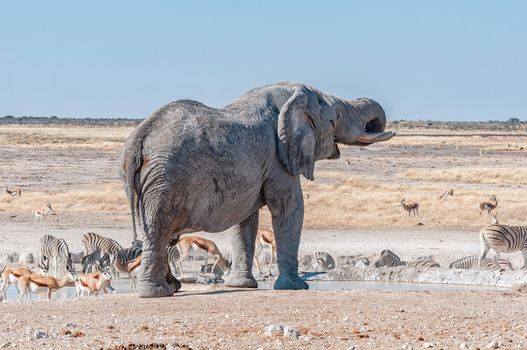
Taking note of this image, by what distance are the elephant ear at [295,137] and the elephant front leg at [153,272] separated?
1.93 m

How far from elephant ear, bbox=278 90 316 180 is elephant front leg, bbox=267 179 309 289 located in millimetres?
266

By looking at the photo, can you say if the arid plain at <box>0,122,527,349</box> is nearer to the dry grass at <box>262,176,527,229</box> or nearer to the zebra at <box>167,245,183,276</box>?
the dry grass at <box>262,176,527,229</box>

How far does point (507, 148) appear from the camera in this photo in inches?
2771

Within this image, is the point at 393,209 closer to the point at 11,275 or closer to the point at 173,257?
the point at 173,257

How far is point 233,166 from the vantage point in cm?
1329

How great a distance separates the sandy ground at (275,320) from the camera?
9.95m

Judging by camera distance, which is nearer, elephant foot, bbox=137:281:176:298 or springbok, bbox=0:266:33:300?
elephant foot, bbox=137:281:176:298

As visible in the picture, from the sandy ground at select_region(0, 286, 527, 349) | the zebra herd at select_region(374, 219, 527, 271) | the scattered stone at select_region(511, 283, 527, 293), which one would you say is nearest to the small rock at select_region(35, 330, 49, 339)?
the sandy ground at select_region(0, 286, 527, 349)

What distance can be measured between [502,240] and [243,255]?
6.69 meters

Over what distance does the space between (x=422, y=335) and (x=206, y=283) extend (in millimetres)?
6700

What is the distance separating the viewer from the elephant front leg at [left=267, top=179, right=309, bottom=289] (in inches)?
559

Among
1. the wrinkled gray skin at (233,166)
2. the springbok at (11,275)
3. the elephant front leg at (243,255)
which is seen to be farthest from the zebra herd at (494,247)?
the springbok at (11,275)

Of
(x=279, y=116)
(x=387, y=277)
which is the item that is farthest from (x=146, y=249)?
(x=387, y=277)

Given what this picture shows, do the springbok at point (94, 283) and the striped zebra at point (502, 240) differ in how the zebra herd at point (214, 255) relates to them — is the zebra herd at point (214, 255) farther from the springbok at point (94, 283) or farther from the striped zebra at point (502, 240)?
the springbok at point (94, 283)
